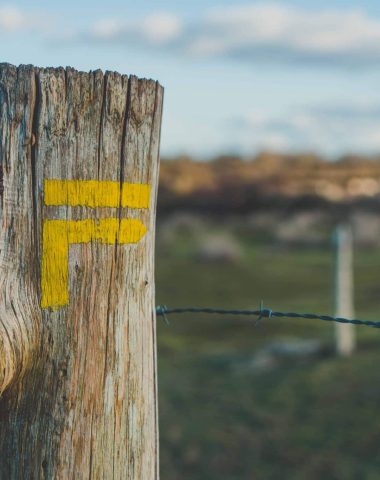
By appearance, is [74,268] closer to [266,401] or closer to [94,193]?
[94,193]

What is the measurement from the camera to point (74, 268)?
202cm

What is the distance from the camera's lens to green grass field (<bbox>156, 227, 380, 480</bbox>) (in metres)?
6.79

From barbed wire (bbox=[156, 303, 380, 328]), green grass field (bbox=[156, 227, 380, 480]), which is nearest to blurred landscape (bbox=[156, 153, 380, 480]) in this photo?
green grass field (bbox=[156, 227, 380, 480])

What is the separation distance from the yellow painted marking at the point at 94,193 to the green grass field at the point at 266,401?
4.87m

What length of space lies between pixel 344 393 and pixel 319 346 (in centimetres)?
196

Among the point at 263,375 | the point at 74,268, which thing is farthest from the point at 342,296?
the point at 74,268

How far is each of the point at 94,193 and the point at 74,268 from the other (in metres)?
0.19

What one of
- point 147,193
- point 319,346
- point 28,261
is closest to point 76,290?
point 28,261

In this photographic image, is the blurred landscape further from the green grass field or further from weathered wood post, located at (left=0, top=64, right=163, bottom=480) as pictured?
weathered wood post, located at (left=0, top=64, right=163, bottom=480)

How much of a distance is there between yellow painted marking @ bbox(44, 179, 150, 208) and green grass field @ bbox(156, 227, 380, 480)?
487 centimetres

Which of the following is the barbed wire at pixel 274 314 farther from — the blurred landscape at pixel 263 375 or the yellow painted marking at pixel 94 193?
the blurred landscape at pixel 263 375

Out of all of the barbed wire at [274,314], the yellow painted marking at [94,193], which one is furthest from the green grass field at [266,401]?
the yellow painted marking at [94,193]

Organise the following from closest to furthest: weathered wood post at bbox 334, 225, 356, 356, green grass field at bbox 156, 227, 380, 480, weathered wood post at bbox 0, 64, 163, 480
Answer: weathered wood post at bbox 0, 64, 163, 480, green grass field at bbox 156, 227, 380, 480, weathered wood post at bbox 334, 225, 356, 356

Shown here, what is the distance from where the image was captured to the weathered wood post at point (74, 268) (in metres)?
1.95
